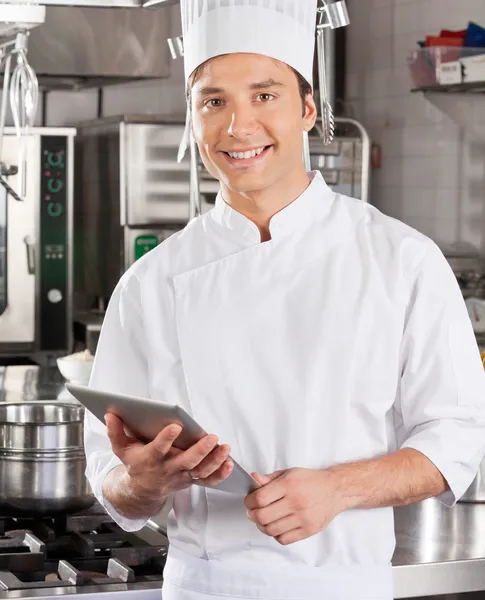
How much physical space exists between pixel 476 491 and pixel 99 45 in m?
3.49

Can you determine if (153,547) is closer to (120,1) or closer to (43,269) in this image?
(120,1)

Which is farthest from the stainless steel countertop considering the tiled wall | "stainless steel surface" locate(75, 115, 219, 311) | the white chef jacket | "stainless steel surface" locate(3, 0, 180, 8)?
"stainless steel surface" locate(75, 115, 219, 311)

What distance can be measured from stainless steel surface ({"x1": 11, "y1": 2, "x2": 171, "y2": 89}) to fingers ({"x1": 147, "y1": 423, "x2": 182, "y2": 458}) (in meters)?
3.99

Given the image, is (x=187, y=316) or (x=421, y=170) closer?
(x=187, y=316)

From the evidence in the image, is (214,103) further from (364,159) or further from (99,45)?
(364,159)

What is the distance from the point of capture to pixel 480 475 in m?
2.03

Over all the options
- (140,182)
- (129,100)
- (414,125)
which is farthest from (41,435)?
(129,100)

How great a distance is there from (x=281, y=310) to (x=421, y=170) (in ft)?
14.1

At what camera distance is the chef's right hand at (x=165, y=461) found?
115 centimetres

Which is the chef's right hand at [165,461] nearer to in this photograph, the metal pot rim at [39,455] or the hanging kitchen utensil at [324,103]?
the metal pot rim at [39,455]

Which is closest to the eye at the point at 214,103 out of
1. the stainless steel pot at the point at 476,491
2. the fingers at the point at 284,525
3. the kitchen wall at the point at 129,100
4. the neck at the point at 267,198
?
the neck at the point at 267,198

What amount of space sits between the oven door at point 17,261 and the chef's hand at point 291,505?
3.95m

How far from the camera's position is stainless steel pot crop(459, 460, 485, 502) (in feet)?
6.69

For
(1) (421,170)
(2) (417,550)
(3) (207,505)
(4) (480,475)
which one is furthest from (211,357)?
(1) (421,170)
